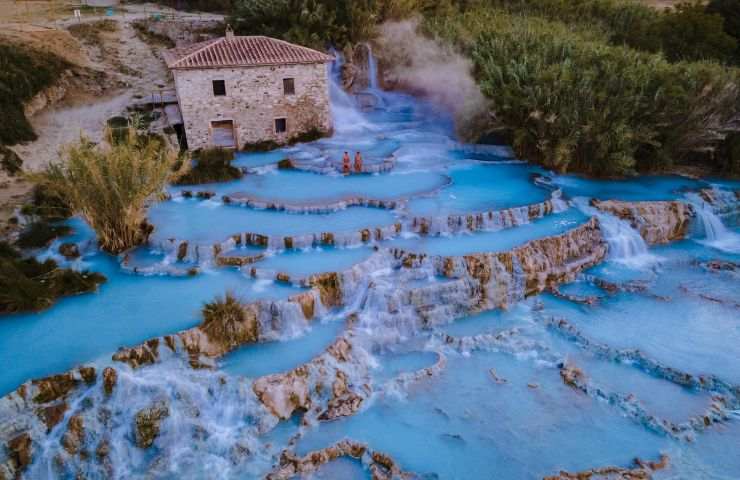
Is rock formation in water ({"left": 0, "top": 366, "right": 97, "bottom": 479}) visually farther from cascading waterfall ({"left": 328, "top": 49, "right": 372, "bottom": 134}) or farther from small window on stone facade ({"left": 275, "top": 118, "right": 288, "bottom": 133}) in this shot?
cascading waterfall ({"left": 328, "top": 49, "right": 372, "bottom": 134})

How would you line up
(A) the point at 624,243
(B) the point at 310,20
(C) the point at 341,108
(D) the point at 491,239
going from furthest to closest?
(B) the point at 310,20 < (C) the point at 341,108 < (A) the point at 624,243 < (D) the point at 491,239

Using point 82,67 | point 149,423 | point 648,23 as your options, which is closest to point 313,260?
point 149,423

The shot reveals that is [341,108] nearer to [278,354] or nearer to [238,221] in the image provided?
[238,221]

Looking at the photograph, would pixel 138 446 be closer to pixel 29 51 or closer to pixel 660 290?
pixel 660 290

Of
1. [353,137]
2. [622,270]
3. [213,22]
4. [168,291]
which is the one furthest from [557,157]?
[213,22]

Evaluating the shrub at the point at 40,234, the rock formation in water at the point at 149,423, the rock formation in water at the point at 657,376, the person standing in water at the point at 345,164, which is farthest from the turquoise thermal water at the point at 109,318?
the person standing in water at the point at 345,164
